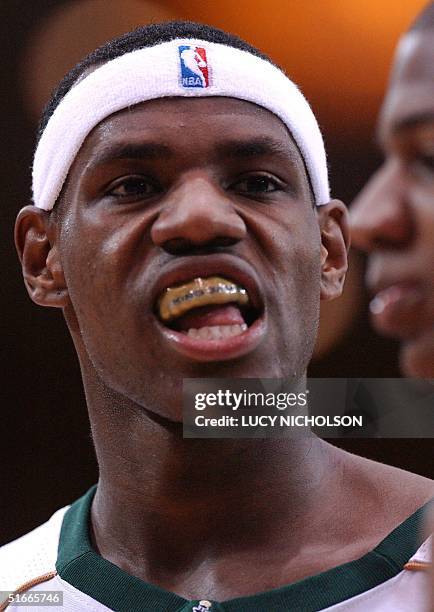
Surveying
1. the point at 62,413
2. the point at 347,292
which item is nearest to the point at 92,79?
the point at 347,292

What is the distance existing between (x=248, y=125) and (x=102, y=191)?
0.20 m

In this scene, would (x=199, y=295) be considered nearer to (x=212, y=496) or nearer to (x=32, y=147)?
(x=212, y=496)

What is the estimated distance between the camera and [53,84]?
1717 millimetres

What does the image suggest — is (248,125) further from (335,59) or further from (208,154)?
(335,59)

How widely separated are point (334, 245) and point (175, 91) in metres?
0.32

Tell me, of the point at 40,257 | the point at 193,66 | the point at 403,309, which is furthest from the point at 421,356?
the point at 40,257

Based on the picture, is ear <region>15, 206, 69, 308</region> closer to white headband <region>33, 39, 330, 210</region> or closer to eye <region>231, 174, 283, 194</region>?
white headband <region>33, 39, 330, 210</region>

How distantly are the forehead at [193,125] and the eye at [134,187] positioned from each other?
5 cm

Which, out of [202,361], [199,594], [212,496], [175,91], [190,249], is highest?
[175,91]

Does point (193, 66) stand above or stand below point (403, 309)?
above

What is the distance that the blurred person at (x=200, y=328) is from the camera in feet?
4.03

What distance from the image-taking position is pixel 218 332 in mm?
1231

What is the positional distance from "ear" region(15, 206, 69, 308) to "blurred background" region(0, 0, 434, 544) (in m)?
0.33

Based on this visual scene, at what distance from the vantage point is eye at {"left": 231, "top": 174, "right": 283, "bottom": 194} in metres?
1.30
